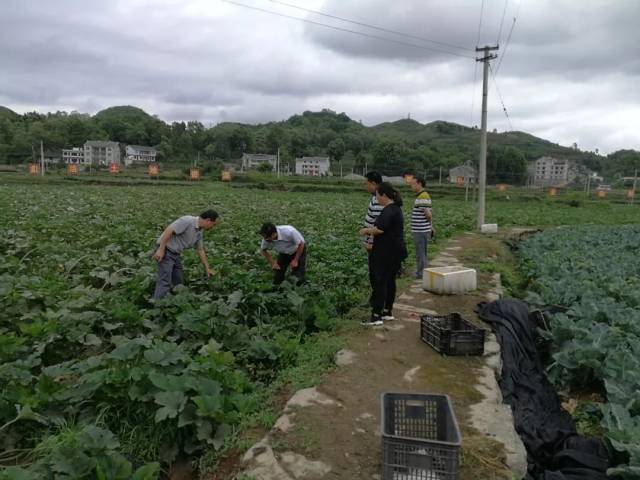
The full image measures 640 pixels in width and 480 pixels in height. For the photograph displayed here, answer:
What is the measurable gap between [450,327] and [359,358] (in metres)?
1.33

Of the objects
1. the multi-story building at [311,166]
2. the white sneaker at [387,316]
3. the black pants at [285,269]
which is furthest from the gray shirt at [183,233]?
the multi-story building at [311,166]

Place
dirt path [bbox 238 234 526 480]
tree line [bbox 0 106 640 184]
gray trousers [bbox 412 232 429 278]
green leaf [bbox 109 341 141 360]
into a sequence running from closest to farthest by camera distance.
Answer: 1. dirt path [bbox 238 234 526 480]
2. green leaf [bbox 109 341 141 360]
3. gray trousers [bbox 412 232 429 278]
4. tree line [bbox 0 106 640 184]

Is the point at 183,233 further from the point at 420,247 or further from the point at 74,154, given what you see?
the point at 74,154

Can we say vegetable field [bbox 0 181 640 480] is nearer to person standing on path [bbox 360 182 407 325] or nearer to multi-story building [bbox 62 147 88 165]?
person standing on path [bbox 360 182 407 325]

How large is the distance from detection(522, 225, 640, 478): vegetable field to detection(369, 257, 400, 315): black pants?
1914 millimetres

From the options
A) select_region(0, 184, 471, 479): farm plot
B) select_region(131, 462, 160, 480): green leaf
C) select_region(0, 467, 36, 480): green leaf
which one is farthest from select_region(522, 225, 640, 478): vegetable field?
select_region(0, 467, 36, 480): green leaf

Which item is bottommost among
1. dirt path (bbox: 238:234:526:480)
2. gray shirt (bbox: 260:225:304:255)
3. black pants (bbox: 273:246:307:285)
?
dirt path (bbox: 238:234:526:480)

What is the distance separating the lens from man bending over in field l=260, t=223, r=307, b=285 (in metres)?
6.47

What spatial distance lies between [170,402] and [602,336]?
429 cm

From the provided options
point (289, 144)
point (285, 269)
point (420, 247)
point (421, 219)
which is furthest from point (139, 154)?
point (285, 269)

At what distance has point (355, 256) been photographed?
954 cm

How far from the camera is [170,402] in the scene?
11.1 feet

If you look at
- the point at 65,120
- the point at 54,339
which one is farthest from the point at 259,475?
the point at 65,120

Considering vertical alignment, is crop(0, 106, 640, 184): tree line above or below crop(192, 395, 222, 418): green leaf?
above
